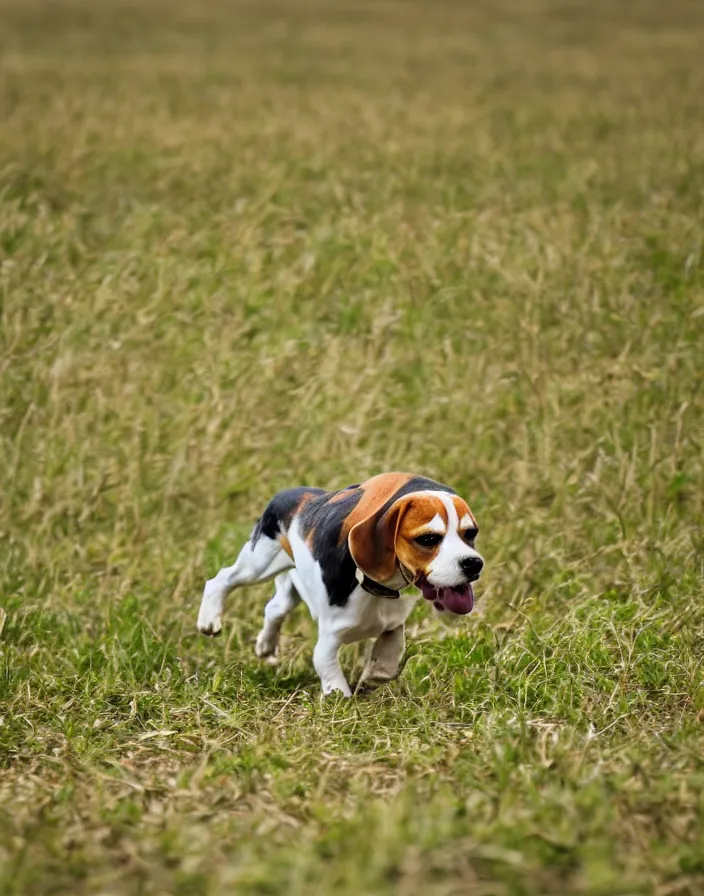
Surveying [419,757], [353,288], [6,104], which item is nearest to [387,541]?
[419,757]

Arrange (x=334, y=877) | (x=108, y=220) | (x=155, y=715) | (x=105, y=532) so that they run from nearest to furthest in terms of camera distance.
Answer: (x=334, y=877), (x=155, y=715), (x=105, y=532), (x=108, y=220)

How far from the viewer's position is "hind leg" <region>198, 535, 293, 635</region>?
5109 mm

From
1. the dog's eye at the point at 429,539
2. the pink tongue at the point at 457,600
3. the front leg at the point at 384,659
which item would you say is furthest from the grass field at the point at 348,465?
the dog's eye at the point at 429,539

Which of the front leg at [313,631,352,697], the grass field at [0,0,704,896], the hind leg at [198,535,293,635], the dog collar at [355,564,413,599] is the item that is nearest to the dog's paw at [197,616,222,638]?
the hind leg at [198,535,293,635]

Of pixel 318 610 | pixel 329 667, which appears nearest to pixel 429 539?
pixel 318 610

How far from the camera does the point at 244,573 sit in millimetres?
5211

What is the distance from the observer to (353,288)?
→ 379 inches

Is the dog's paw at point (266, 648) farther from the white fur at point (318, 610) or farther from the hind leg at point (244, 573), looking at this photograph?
the hind leg at point (244, 573)

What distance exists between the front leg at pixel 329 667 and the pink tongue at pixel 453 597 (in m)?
0.51

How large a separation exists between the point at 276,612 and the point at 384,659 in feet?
1.77

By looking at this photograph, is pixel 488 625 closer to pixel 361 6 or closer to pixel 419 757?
pixel 419 757

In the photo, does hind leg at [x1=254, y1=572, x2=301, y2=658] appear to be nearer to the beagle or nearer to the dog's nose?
the beagle

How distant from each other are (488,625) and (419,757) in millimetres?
1314

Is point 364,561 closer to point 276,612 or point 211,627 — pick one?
point 276,612
